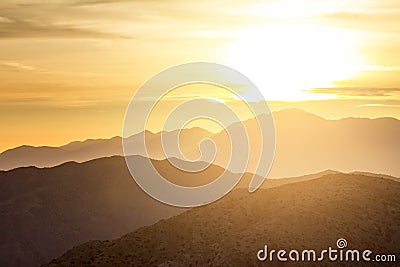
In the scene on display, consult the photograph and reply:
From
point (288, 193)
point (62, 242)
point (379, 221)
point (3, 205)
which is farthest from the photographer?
point (3, 205)

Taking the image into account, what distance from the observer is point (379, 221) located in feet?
212

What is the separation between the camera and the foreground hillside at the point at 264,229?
196 ft

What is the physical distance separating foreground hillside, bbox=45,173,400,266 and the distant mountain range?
7768 centimetres

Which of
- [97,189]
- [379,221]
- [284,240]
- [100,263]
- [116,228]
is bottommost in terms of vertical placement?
[100,263]

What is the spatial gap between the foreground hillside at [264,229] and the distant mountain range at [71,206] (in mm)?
77678

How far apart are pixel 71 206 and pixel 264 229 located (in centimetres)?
10444

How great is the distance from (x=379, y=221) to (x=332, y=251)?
824 centimetres

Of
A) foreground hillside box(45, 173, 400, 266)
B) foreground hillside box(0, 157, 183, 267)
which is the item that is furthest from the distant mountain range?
foreground hillside box(45, 173, 400, 266)

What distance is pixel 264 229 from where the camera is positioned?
62062mm

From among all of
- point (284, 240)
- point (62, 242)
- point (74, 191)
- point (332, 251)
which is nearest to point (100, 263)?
point (284, 240)

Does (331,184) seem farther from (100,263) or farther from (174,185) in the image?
(174,185)

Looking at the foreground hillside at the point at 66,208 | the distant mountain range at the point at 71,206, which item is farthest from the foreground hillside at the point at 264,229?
the foreground hillside at the point at 66,208

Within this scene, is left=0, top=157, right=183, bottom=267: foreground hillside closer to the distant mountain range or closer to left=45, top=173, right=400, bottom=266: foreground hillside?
the distant mountain range

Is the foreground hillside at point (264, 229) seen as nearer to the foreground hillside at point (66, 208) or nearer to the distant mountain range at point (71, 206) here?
the distant mountain range at point (71, 206)
